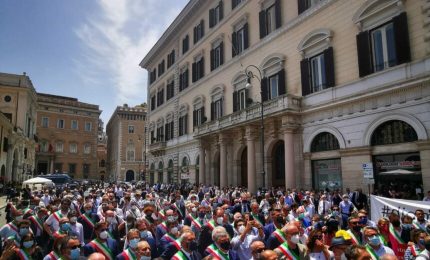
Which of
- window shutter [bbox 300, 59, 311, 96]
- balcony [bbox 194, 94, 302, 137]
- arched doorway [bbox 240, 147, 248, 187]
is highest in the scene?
window shutter [bbox 300, 59, 311, 96]

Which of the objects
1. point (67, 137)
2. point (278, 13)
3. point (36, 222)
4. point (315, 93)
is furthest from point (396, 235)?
point (67, 137)

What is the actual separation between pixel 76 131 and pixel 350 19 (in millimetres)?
71207

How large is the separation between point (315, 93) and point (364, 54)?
383 centimetres

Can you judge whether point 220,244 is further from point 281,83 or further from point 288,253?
point 281,83

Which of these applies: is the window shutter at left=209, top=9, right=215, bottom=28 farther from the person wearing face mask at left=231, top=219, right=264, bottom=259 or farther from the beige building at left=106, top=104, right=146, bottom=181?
the beige building at left=106, top=104, right=146, bottom=181

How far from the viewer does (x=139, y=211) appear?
11969mm

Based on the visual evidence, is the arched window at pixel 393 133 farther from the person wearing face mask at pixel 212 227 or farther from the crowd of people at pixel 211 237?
the person wearing face mask at pixel 212 227

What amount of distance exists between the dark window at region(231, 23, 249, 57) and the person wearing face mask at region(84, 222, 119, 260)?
24273mm

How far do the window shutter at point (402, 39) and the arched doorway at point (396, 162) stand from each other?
304cm

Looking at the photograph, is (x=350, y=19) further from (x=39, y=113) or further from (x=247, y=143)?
(x=39, y=113)

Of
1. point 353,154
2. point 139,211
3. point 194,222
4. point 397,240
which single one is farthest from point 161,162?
point 397,240

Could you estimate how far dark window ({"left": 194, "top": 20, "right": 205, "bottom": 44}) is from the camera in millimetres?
37200

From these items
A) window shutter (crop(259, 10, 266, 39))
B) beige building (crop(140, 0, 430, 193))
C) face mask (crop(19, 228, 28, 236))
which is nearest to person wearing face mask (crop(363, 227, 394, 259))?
face mask (crop(19, 228, 28, 236))

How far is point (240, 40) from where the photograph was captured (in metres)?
30.4
